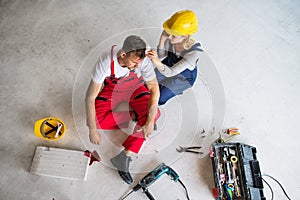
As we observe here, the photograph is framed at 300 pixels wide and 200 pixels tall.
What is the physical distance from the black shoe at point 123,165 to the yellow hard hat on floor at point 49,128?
268mm

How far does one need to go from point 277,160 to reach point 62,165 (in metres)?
0.99

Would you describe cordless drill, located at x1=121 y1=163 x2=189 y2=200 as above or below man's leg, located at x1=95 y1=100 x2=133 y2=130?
below

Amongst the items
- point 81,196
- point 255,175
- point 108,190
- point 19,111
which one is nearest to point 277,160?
point 255,175

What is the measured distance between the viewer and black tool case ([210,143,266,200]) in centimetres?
105

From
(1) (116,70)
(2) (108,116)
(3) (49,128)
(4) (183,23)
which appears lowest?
(3) (49,128)

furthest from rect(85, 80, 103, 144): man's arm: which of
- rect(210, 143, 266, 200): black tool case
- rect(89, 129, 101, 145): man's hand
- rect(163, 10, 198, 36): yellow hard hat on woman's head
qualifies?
rect(210, 143, 266, 200): black tool case

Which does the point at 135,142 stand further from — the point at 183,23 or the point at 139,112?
the point at 183,23

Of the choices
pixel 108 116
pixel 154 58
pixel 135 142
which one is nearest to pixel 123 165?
pixel 135 142

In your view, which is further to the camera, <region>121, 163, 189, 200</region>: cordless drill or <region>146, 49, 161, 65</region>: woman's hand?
<region>121, 163, 189, 200</region>: cordless drill

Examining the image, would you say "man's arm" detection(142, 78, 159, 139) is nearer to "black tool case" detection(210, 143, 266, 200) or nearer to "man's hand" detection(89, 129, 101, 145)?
"man's hand" detection(89, 129, 101, 145)

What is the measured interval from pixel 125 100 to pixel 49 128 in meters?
0.36

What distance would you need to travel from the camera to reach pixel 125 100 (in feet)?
3.57

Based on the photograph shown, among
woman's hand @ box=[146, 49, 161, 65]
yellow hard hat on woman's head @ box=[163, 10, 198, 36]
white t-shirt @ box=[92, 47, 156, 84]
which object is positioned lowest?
white t-shirt @ box=[92, 47, 156, 84]

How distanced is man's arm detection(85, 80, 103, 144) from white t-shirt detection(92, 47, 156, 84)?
0.10 feet
